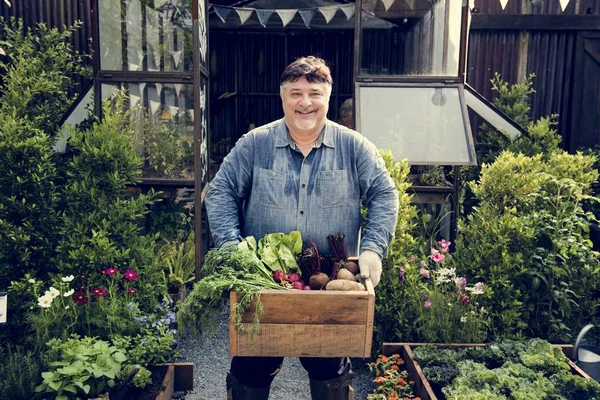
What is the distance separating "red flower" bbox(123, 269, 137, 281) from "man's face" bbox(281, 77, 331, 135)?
5.82 ft

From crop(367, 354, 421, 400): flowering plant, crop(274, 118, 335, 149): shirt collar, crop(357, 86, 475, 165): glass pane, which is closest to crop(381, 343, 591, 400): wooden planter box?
crop(367, 354, 421, 400): flowering plant

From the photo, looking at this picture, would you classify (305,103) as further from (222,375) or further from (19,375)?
(222,375)

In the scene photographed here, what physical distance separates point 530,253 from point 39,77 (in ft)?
15.1

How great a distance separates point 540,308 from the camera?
437cm

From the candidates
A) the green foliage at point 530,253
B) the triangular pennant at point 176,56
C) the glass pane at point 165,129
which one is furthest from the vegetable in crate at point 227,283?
the triangular pennant at point 176,56

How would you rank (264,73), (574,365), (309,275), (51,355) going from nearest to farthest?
(309,275) < (51,355) < (574,365) < (264,73)

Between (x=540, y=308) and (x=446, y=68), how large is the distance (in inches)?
94.0

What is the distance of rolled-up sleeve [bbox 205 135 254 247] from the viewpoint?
2900 mm

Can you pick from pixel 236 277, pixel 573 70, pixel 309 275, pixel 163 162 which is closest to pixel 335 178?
pixel 309 275

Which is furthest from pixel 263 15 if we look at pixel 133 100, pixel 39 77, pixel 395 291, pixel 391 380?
pixel 391 380

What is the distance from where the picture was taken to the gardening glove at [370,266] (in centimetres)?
268

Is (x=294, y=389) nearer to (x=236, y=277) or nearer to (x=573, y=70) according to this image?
(x=236, y=277)

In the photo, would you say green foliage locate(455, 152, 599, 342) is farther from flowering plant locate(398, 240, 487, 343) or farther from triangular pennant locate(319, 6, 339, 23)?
triangular pennant locate(319, 6, 339, 23)

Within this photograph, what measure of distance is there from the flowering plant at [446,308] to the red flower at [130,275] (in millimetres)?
1912
